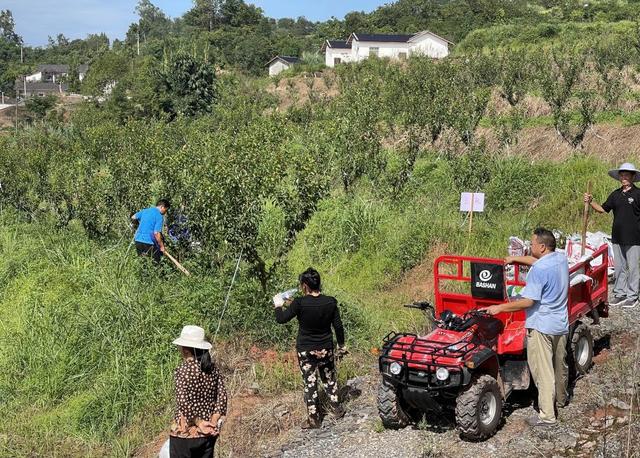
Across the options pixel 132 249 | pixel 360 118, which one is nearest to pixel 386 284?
pixel 132 249

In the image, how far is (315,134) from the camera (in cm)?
1579

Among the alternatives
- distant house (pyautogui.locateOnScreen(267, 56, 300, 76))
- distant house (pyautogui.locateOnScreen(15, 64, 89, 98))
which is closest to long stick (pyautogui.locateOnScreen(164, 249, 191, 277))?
distant house (pyautogui.locateOnScreen(267, 56, 300, 76))

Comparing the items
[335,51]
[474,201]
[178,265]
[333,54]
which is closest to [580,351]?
[474,201]

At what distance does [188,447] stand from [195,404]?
32cm

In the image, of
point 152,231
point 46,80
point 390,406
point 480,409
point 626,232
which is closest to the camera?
point 480,409

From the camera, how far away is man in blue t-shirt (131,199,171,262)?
1087 centimetres

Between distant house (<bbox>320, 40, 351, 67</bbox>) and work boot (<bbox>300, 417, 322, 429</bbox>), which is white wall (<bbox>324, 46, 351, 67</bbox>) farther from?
work boot (<bbox>300, 417, 322, 429</bbox>)

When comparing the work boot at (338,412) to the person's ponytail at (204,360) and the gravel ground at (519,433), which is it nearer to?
the gravel ground at (519,433)

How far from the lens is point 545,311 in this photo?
6047 millimetres

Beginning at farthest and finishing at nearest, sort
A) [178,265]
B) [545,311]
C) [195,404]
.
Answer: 1. [178,265]
2. [545,311]
3. [195,404]

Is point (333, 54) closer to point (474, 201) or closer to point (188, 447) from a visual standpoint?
point (474, 201)

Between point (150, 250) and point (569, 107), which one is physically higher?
point (569, 107)

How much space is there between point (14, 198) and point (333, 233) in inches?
351

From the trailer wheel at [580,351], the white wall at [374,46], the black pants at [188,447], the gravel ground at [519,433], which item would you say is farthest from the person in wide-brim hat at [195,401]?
the white wall at [374,46]
